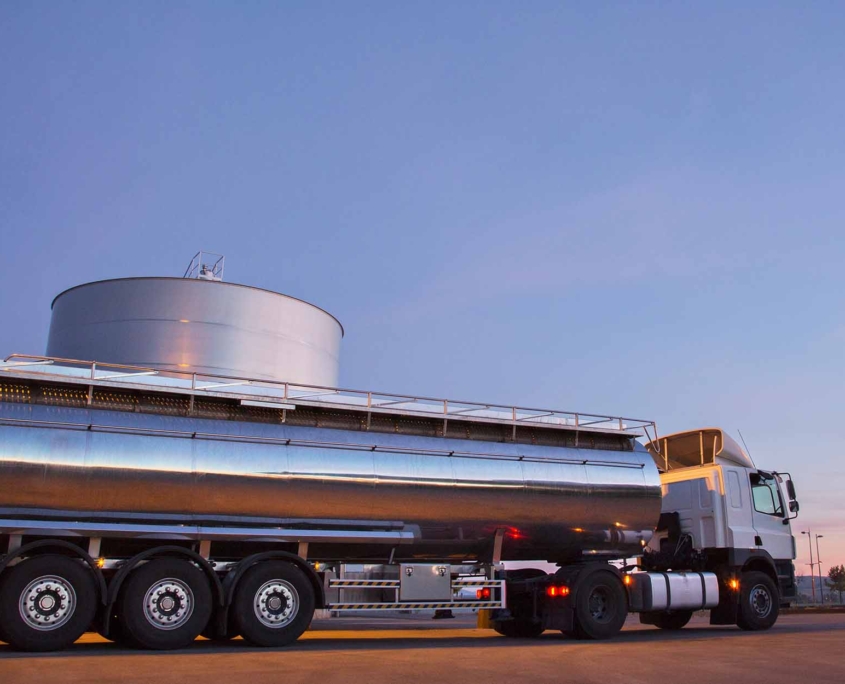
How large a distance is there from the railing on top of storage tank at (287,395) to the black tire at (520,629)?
4.13 m

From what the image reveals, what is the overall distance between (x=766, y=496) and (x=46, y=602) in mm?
15512

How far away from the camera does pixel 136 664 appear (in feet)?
35.9

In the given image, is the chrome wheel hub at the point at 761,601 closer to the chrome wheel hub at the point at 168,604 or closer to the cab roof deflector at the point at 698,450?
the cab roof deflector at the point at 698,450

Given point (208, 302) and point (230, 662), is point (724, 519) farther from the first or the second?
point (208, 302)

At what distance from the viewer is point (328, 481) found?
14836mm

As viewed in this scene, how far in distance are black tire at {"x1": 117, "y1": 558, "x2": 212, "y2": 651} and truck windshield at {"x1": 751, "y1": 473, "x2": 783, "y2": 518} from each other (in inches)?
509

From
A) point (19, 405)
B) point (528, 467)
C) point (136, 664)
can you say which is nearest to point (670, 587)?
point (528, 467)

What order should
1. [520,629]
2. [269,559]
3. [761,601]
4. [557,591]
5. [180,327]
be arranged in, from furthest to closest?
1. [180,327]
2. [761,601]
3. [520,629]
4. [557,591]
5. [269,559]

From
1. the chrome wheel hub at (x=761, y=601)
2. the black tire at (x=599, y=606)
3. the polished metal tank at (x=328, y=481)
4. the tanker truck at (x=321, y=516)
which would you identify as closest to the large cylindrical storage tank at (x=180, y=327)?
the tanker truck at (x=321, y=516)

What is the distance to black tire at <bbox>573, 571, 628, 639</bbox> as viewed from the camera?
1670 cm

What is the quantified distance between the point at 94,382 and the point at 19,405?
1.11 metres

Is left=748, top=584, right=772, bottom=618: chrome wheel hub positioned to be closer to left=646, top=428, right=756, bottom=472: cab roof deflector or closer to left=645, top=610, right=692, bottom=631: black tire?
left=645, top=610, right=692, bottom=631: black tire

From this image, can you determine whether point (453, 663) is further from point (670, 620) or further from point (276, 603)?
point (670, 620)

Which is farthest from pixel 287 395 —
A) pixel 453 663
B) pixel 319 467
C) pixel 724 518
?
pixel 724 518
